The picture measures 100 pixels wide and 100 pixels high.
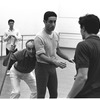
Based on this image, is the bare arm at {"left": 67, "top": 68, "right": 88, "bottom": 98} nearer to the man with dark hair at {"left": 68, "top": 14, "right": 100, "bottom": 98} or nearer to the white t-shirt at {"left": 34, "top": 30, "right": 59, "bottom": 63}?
the man with dark hair at {"left": 68, "top": 14, "right": 100, "bottom": 98}

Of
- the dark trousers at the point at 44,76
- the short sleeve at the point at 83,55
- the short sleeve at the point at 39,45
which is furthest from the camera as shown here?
the dark trousers at the point at 44,76

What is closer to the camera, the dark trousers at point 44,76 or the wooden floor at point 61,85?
the dark trousers at point 44,76

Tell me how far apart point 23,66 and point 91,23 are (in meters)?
2.19

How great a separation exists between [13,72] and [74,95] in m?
2.23

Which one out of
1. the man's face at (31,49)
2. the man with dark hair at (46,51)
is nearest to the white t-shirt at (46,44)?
the man with dark hair at (46,51)

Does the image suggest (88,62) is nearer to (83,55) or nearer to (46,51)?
(83,55)

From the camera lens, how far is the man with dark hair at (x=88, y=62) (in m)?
2.56

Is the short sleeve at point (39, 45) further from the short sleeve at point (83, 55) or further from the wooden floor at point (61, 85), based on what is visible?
the wooden floor at point (61, 85)

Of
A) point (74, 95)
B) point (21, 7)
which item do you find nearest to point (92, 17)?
point (74, 95)

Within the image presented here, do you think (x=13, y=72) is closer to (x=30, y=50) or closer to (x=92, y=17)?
(x=30, y=50)

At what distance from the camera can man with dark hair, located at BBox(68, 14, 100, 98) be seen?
101 inches

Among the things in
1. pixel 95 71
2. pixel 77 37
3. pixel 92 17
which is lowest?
pixel 77 37

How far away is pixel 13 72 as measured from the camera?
4711 millimetres

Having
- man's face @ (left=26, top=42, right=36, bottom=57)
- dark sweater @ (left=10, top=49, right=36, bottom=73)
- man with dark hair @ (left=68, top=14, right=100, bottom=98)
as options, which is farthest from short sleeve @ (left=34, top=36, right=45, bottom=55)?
man with dark hair @ (left=68, top=14, right=100, bottom=98)
